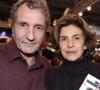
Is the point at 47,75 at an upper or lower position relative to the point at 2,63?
lower

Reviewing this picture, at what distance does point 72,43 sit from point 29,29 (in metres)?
0.43

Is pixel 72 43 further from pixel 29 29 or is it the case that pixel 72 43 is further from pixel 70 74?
pixel 29 29

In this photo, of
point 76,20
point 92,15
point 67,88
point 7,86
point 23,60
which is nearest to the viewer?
point 7,86

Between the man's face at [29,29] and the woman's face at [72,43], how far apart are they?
0.97ft

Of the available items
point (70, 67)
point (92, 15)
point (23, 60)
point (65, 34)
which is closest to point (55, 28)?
point (65, 34)

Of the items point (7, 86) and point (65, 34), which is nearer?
point (7, 86)

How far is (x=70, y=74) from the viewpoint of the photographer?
2.27m

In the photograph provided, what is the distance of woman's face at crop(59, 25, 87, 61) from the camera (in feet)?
7.22

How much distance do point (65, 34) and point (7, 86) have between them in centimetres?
70

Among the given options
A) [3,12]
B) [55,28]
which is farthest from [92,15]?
[55,28]

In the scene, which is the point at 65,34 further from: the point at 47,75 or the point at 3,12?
the point at 3,12

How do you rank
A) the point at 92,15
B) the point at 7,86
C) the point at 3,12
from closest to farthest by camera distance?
the point at 7,86, the point at 3,12, the point at 92,15

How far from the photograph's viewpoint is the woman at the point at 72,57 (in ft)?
7.24

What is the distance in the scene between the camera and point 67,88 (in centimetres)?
220
